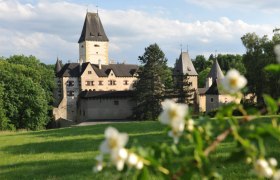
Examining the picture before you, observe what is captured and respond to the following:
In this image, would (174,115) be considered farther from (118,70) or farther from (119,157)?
(118,70)

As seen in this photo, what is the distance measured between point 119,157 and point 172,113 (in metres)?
0.29

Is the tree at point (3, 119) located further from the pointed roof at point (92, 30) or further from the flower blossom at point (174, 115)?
the flower blossom at point (174, 115)

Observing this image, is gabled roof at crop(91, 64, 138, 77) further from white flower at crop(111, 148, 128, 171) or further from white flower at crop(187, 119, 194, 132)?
white flower at crop(111, 148, 128, 171)

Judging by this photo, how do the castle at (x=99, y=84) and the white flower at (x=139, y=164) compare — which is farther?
the castle at (x=99, y=84)

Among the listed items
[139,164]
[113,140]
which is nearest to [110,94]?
[139,164]

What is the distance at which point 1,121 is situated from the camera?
2164 inches

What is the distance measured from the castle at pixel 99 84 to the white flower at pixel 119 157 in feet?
197

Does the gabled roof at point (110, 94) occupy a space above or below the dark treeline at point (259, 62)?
below

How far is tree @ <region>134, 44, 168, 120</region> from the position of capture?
5866cm

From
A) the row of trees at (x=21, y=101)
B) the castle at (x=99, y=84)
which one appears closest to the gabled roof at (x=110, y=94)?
the castle at (x=99, y=84)

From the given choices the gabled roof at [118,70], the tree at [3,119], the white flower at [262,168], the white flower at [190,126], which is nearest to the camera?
the white flower at [262,168]

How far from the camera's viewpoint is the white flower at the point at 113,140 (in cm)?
173

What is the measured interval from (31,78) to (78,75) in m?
9.76

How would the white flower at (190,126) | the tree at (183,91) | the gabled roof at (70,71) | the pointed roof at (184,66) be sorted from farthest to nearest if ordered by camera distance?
the gabled roof at (70,71), the pointed roof at (184,66), the tree at (183,91), the white flower at (190,126)
